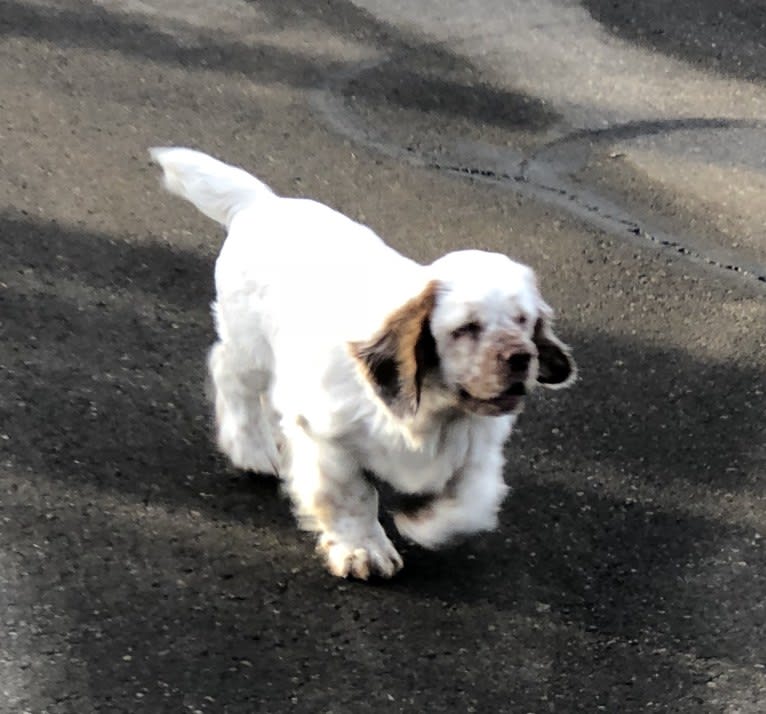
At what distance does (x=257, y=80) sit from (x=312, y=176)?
1.40 meters

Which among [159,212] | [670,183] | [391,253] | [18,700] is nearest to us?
[18,700]

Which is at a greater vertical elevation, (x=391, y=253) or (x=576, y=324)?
(x=391, y=253)

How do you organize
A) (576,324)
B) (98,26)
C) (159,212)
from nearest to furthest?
(576,324)
(159,212)
(98,26)

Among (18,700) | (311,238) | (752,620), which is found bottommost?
(18,700)

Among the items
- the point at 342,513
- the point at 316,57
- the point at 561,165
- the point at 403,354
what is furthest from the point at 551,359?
the point at 316,57

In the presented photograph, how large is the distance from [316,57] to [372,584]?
4654 mm

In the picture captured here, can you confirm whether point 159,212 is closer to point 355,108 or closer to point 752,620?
point 355,108

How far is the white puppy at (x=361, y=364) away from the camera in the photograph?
2.84 metres

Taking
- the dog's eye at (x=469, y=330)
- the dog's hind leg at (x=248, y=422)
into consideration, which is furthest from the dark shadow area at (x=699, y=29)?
the dog's eye at (x=469, y=330)

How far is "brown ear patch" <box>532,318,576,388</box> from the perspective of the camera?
9.70 feet

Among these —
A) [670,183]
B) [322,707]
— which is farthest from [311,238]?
[670,183]

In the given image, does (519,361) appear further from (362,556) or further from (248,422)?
(248,422)

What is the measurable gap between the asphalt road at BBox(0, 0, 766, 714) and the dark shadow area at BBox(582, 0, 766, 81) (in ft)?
0.11

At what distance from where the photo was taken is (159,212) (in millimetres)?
5539
